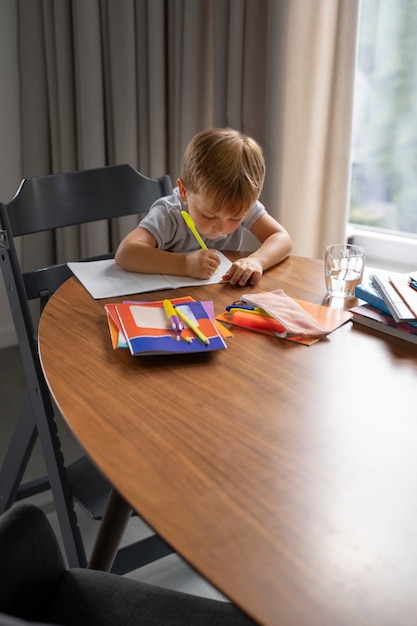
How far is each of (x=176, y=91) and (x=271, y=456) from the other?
68.6 inches

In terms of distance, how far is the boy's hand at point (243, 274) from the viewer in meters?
1.33

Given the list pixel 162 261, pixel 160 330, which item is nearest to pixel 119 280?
pixel 162 261

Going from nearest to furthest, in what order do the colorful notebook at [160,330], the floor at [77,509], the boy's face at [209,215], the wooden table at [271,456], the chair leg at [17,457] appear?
the wooden table at [271,456]
the colorful notebook at [160,330]
the boy's face at [209,215]
the chair leg at [17,457]
the floor at [77,509]

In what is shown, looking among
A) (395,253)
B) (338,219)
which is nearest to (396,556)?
(338,219)

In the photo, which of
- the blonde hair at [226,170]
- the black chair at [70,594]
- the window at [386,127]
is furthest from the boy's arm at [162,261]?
the window at [386,127]

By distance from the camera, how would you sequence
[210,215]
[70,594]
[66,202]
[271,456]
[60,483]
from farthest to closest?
[66,202], [210,215], [60,483], [70,594], [271,456]

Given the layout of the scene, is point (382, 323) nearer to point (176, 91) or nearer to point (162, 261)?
point (162, 261)

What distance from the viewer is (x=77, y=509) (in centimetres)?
185

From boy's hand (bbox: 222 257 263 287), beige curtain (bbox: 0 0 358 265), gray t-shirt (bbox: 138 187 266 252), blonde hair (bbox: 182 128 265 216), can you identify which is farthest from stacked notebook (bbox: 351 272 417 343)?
beige curtain (bbox: 0 0 358 265)

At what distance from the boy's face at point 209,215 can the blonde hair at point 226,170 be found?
0.4 inches

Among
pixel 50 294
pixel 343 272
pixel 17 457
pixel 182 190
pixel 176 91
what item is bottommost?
pixel 17 457

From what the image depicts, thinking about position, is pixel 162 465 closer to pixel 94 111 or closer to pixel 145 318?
pixel 145 318

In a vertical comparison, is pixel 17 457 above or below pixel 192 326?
below

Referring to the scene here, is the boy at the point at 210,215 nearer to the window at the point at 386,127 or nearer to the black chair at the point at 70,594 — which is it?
the black chair at the point at 70,594
